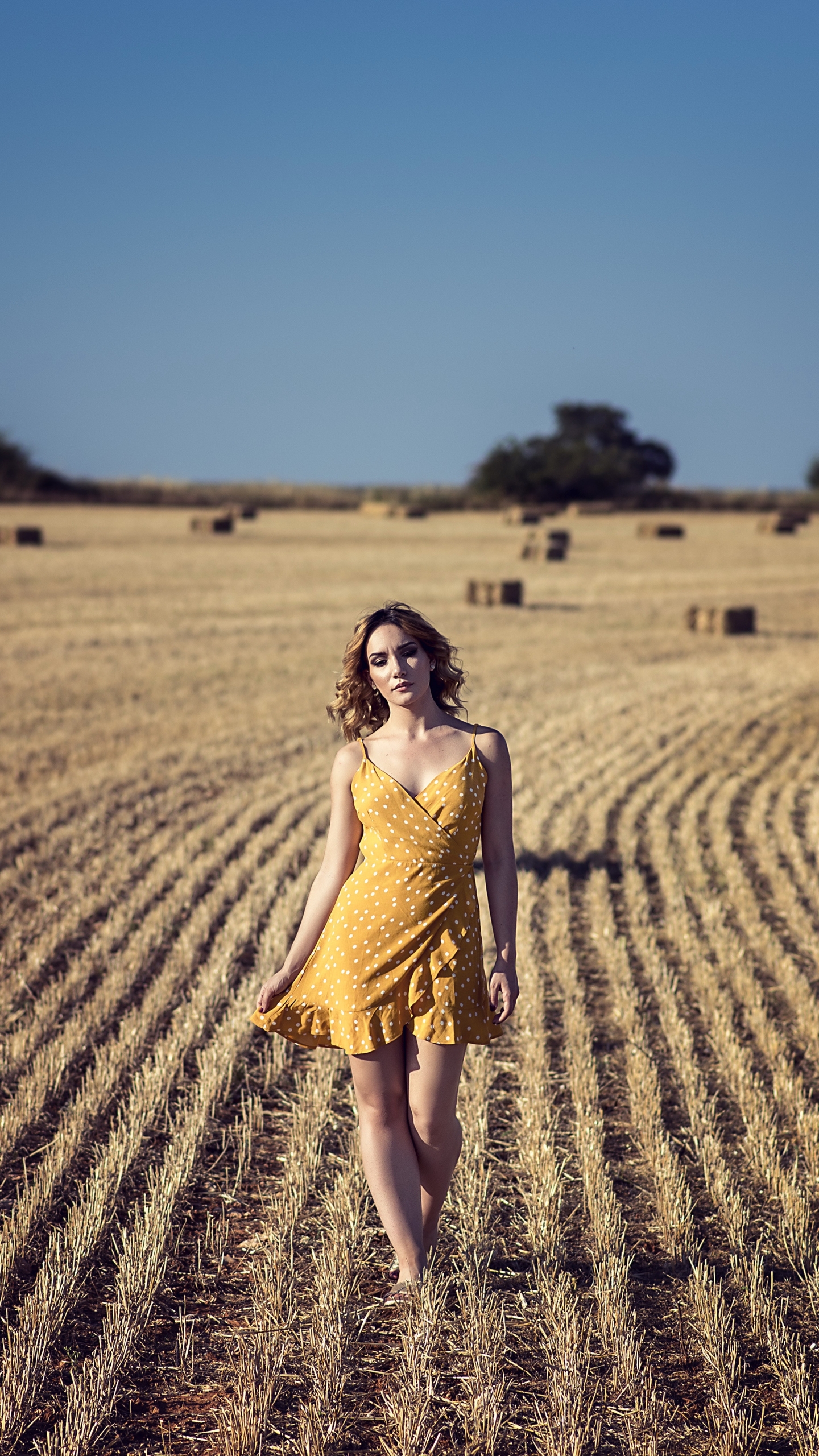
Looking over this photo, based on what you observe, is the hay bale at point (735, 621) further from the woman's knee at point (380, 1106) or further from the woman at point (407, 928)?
the woman's knee at point (380, 1106)

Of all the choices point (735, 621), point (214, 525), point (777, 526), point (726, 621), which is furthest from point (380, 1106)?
point (777, 526)

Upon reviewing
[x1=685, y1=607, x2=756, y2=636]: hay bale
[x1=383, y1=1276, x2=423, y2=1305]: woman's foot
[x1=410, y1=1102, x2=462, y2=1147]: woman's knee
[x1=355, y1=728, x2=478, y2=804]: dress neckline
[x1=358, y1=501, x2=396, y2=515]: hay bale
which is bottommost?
[x1=685, y1=607, x2=756, y2=636]: hay bale

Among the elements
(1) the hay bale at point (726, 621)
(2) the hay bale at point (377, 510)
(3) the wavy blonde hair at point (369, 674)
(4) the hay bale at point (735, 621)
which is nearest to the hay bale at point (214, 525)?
(2) the hay bale at point (377, 510)

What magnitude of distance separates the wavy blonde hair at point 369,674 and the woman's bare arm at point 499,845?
0.21m

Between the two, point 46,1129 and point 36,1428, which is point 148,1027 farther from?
point 36,1428

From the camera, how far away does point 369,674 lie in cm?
395

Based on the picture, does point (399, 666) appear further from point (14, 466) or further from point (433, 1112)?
point (14, 466)

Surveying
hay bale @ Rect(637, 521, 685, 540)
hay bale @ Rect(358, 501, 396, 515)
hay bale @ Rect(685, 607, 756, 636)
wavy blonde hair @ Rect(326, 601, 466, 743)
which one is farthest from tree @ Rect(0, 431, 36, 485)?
wavy blonde hair @ Rect(326, 601, 466, 743)

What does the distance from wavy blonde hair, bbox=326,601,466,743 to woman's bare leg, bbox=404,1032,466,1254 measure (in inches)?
36.7

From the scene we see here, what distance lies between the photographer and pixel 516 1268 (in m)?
4.16

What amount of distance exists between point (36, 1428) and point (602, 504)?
55.5 m

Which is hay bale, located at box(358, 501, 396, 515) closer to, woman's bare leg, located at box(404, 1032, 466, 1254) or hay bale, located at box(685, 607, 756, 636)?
hay bale, located at box(685, 607, 756, 636)

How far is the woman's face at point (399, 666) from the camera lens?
3.76 m

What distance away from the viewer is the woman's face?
3.76 metres
